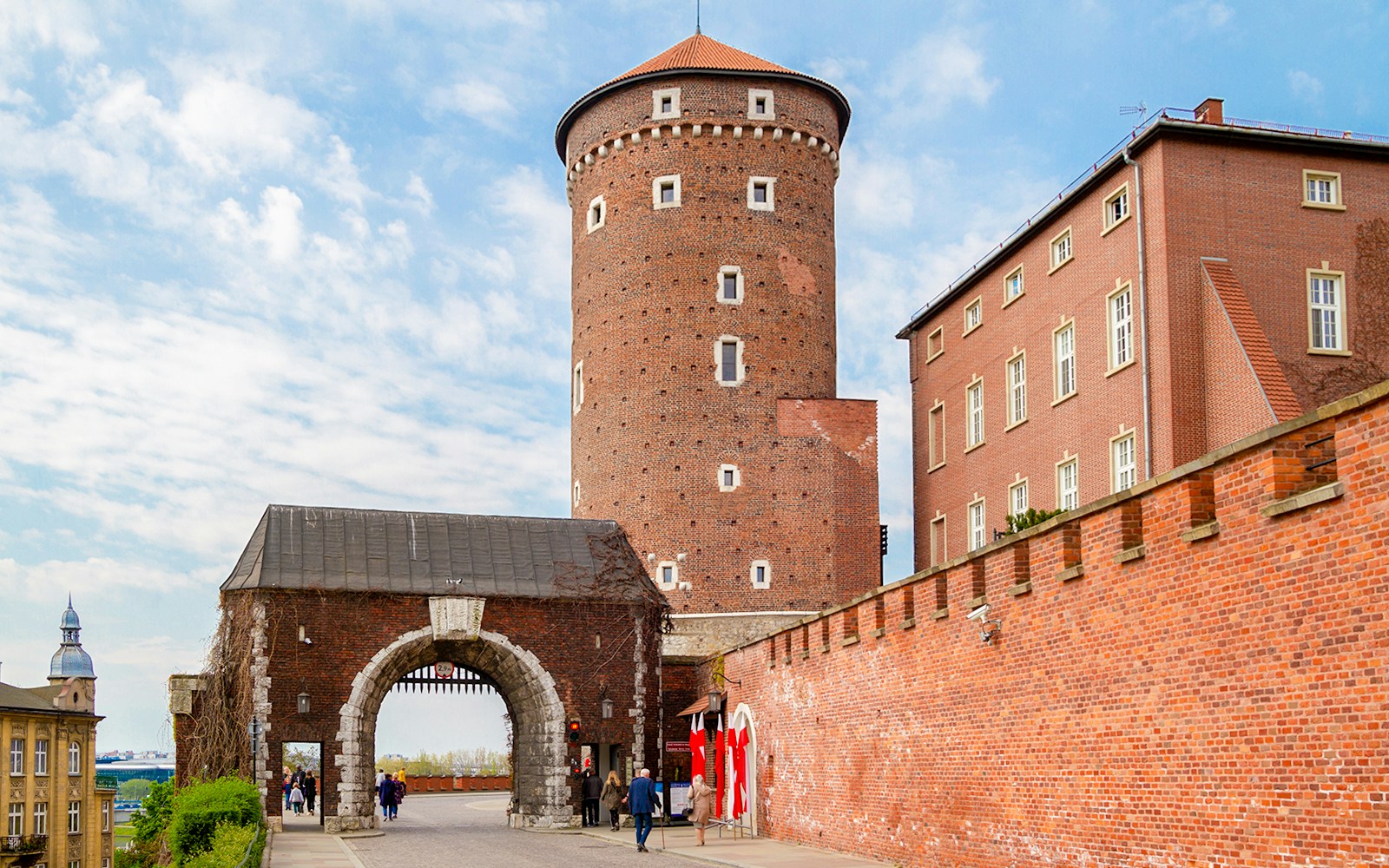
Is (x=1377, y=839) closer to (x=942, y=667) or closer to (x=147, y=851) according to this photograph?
(x=942, y=667)

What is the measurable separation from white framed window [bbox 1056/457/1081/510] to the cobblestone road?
37.7 ft

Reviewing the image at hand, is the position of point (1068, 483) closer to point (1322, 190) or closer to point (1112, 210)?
point (1112, 210)

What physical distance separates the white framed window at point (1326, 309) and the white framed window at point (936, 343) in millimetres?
12532

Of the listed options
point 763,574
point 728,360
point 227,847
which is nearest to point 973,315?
point 728,360

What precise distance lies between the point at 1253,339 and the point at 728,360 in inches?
751

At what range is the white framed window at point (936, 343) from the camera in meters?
40.8

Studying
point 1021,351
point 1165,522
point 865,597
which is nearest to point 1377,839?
Result: point 1165,522

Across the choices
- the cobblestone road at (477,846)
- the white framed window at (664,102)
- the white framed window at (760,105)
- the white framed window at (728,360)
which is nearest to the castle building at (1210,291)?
the cobblestone road at (477,846)

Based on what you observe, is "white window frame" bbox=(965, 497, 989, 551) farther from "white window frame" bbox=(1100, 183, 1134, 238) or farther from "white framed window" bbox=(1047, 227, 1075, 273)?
"white window frame" bbox=(1100, 183, 1134, 238)

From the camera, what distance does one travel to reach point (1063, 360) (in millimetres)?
32719

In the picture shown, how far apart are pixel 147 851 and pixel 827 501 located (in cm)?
2167

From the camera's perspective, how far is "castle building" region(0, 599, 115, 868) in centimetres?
6825

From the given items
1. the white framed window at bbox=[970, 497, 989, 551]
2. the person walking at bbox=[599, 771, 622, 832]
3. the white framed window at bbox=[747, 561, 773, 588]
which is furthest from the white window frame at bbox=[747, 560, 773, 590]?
the person walking at bbox=[599, 771, 622, 832]

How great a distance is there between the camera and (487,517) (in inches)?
1465
